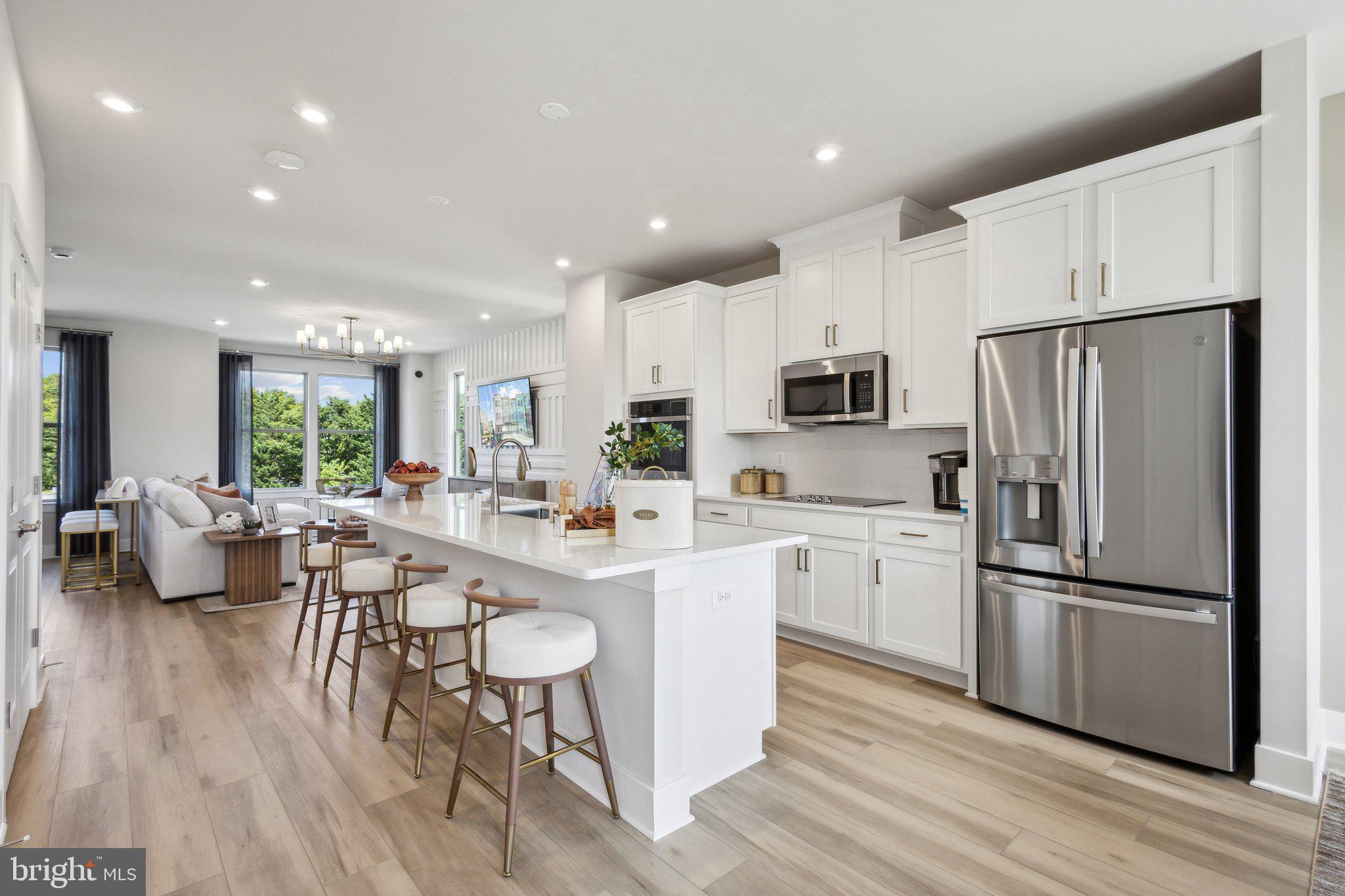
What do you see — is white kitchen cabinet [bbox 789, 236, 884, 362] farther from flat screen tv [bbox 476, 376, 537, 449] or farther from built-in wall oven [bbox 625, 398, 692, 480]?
flat screen tv [bbox 476, 376, 537, 449]

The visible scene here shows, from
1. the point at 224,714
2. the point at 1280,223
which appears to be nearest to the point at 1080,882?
the point at 1280,223

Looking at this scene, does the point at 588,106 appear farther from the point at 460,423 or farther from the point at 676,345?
the point at 460,423

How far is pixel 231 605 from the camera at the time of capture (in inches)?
198

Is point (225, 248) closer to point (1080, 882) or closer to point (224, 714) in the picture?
point (224, 714)

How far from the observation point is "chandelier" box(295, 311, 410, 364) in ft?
21.1

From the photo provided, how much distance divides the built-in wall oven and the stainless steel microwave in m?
0.75

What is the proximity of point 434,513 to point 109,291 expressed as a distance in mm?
5076

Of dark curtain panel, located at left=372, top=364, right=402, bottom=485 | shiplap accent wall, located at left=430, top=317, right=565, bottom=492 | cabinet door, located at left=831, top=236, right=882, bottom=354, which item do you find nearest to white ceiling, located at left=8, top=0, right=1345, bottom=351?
cabinet door, located at left=831, top=236, right=882, bottom=354

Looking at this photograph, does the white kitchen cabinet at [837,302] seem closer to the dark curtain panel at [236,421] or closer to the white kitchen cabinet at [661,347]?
the white kitchen cabinet at [661,347]

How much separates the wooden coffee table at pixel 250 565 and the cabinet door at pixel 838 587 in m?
4.24

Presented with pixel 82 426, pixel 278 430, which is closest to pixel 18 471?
pixel 82 426

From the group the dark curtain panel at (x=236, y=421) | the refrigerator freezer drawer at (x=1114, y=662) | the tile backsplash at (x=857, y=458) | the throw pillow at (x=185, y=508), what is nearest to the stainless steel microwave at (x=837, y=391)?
the tile backsplash at (x=857, y=458)

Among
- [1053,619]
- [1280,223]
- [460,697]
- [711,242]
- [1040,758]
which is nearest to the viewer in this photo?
[1280,223]

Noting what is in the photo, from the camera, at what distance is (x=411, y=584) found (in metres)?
3.27
